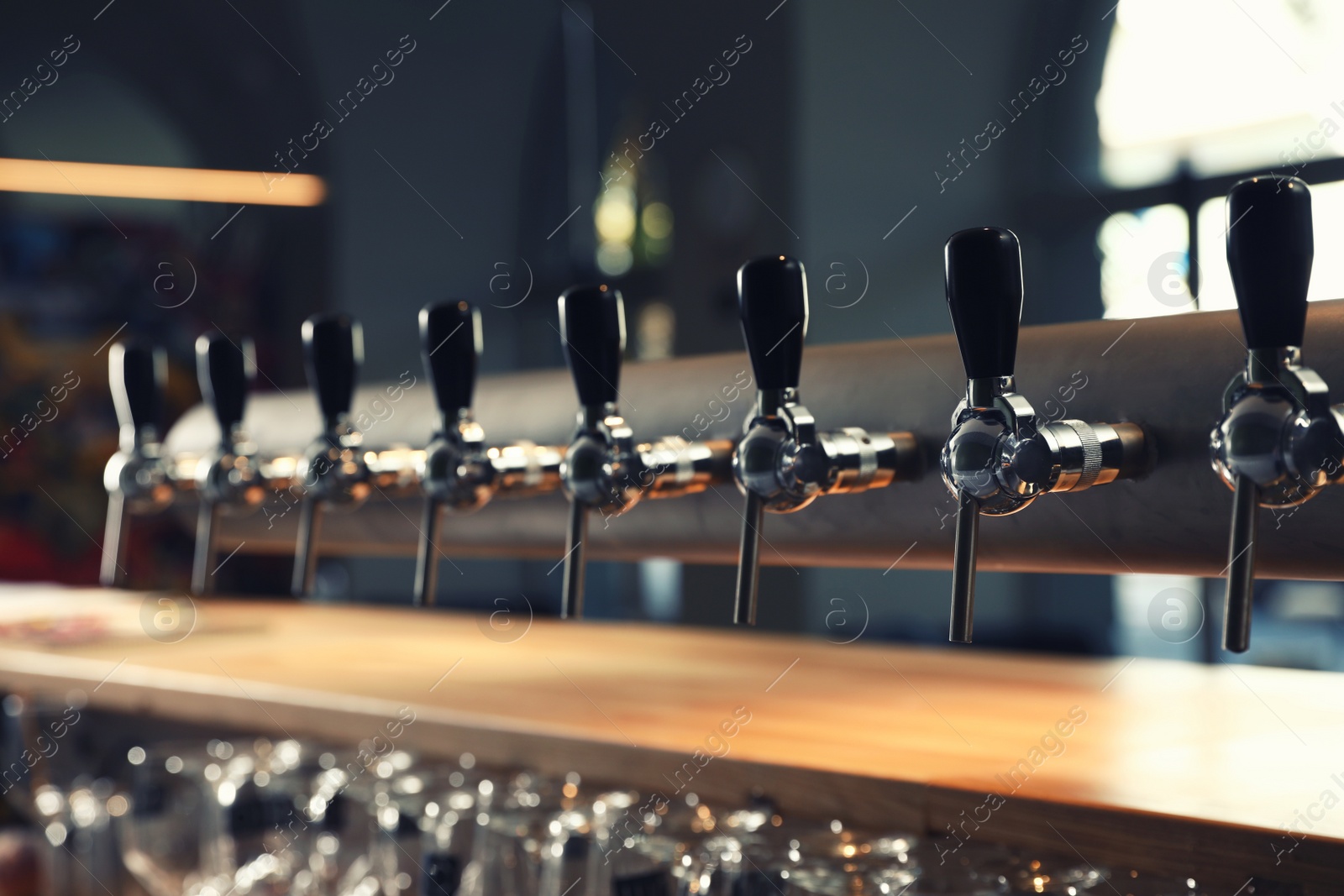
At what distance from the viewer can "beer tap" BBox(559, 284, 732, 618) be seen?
814 mm

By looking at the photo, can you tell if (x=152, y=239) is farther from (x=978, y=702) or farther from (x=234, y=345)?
(x=978, y=702)

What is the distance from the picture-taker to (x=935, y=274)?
8.02ft

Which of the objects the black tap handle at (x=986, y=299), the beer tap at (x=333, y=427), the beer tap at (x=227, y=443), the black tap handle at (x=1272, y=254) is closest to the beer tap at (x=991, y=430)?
the black tap handle at (x=986, y=299)

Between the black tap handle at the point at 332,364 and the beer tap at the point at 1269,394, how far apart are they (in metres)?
0.71

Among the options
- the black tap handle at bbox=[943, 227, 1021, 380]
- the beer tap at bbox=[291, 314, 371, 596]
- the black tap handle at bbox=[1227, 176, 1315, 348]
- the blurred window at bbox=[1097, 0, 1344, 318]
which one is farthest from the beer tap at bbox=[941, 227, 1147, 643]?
the blurred window at bbox=[1097, 0, 1344, 318]

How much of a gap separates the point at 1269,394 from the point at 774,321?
292mm

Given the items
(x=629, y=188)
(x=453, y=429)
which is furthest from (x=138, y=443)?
(x=629, y=188)

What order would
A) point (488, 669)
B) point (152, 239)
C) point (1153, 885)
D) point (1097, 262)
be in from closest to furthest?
1. point (1153, 885)
2. point (488, 669)
3. point (1097, 262)
4. point (152, 239)

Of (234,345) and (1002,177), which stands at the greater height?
(1002,177)

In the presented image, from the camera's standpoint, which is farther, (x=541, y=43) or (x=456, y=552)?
(x=541, y=43)

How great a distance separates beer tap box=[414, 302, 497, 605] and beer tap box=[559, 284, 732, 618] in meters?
0.10

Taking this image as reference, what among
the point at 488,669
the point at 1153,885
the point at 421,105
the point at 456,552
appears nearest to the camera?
the point at 1153,885

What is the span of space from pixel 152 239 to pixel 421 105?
87cm

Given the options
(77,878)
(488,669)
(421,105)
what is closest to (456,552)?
(488,669)
